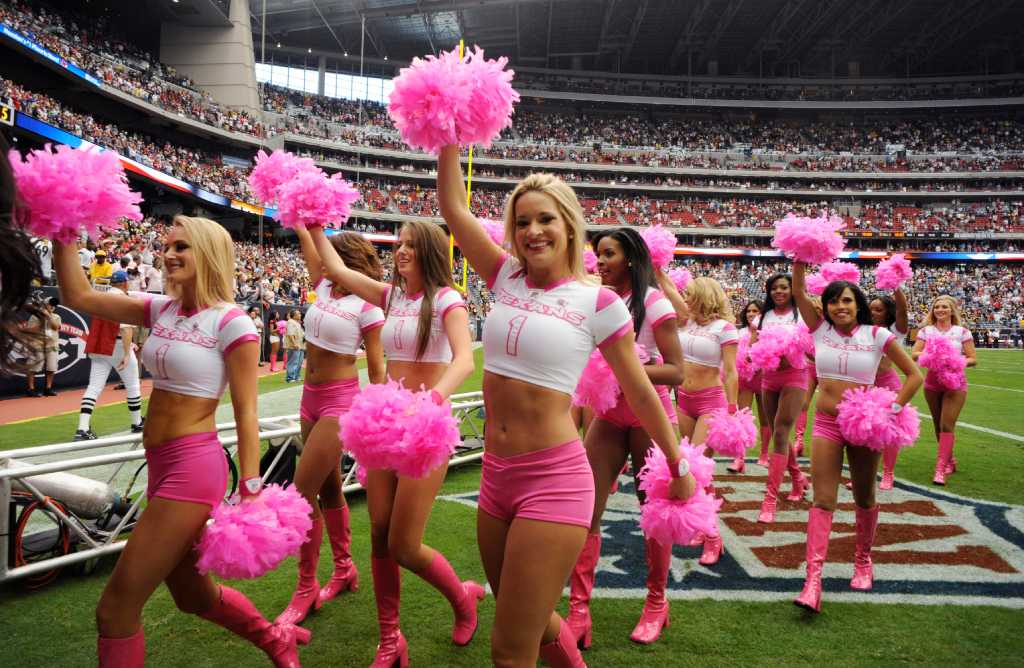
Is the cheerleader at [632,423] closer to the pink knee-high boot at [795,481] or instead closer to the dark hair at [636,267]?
the dark hair at [636,267]

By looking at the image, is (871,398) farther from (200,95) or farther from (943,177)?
(943,177)

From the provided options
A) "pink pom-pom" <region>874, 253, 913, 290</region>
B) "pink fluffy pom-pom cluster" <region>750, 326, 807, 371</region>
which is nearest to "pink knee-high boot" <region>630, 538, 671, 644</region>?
"pink fluffy pom-pom cluster" <region>750, 326, 807, 371</region>

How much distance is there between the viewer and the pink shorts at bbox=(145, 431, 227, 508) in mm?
2221

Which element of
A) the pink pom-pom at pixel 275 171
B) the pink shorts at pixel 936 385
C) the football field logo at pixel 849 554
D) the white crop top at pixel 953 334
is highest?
the pink pom-pom at pixel 275 171

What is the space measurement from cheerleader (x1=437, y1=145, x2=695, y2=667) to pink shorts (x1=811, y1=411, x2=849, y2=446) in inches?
81.9

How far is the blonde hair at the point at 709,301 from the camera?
4.84 meters

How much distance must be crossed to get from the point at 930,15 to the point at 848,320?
54254 millimetres

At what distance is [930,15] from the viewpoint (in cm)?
4472

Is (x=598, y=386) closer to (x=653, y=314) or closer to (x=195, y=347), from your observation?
(x=653, y=314)

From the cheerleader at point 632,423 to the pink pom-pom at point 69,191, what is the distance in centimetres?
215

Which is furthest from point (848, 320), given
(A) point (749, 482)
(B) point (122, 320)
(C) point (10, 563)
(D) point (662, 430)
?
(C) point (10, 563)

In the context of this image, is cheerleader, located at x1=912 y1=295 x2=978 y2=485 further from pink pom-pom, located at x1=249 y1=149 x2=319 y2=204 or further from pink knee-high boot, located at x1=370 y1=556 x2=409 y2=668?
pink pom-pom, located at x1=249 y1=149 x2=319 y2=204

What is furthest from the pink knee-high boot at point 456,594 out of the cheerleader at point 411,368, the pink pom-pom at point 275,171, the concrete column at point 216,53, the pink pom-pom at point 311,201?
the concrete column at point 216,53

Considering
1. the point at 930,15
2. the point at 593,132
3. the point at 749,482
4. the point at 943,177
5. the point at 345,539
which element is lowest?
the point at 749,482
